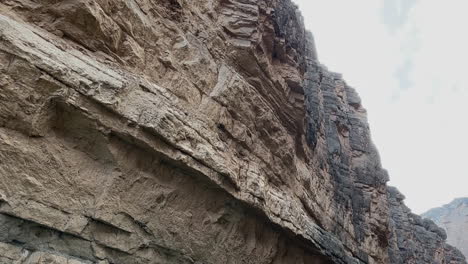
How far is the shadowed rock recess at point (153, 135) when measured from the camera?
Result: 4.75 meters

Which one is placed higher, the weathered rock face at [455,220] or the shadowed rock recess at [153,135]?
the weathered rock face at [455,220]

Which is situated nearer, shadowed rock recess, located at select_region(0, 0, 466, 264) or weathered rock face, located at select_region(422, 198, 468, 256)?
shadowed rock recess, located at select_region(0, 0, 466, 264)

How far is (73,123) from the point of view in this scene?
527 centimetres

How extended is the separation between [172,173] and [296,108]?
602 cm

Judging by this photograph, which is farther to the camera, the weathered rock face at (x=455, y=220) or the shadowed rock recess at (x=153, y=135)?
the weathered rock face at (x=455, y=220)

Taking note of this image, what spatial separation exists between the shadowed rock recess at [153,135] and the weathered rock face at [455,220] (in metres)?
104

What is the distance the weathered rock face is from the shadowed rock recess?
104 metres

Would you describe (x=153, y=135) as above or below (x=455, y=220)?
below

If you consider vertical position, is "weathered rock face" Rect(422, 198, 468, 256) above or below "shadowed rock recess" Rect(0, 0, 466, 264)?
above

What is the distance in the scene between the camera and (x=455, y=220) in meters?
103

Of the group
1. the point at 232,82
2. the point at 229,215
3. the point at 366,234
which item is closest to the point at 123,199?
the point at 229,215

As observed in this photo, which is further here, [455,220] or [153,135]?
[455,220]

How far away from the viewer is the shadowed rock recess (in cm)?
475

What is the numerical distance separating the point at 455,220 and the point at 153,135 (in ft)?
402
